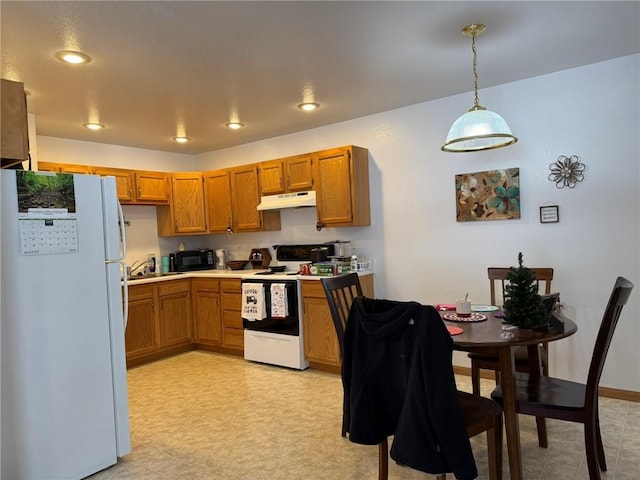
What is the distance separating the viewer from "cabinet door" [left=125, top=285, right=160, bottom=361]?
4.50 meters

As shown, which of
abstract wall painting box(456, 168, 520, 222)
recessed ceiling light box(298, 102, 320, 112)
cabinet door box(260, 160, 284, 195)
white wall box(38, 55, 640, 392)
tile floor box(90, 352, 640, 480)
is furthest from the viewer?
cabinet door box(260, 160, 284, 195)

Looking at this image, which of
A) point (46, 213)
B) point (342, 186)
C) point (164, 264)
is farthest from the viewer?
point (164, 264)

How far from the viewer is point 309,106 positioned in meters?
3.92

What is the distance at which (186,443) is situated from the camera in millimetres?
2859

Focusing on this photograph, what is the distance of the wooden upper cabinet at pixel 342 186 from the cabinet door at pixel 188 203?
1753mm

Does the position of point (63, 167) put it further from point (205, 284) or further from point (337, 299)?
point (337, 299)

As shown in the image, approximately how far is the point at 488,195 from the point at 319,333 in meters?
1.93

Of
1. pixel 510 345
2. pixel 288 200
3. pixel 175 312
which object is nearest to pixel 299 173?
pixel 288 200

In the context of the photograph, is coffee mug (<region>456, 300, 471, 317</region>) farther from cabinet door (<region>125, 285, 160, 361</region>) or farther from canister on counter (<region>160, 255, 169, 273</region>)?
canister on counter (<region>160, 255, 169, 273</region>)

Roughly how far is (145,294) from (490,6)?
4004 mm

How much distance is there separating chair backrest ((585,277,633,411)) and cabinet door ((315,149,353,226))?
254 centimetres

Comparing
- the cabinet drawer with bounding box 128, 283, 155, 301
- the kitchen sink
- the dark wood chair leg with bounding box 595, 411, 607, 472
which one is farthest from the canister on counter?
the dark wood chair leg with bounding box 595, 411, 607, 472

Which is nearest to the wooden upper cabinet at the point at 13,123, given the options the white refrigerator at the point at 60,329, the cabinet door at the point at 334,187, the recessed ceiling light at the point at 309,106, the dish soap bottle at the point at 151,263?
the white refrigerator at the point at 60,329

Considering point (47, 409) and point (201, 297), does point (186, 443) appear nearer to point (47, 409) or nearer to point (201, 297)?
point (47, 409)
